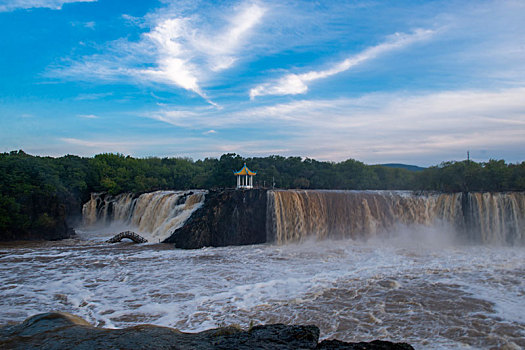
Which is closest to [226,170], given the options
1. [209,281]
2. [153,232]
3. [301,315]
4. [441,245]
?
[153,232]

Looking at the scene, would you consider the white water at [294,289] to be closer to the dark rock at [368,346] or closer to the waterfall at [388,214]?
the waterfall at [388,214]

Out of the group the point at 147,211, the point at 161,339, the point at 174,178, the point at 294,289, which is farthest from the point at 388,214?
the point at 174,178

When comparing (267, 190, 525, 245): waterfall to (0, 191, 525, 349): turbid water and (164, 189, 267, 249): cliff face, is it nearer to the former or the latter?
(0, 191, 525, 349): turbid water

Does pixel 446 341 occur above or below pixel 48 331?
below

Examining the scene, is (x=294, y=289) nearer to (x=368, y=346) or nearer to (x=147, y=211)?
(x=368, y=346)

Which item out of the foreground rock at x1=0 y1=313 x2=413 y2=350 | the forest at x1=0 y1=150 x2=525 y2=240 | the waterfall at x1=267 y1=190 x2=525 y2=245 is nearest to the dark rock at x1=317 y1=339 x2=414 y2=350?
the foreground rock at x1=0 y1=313 x2=413 y2=350

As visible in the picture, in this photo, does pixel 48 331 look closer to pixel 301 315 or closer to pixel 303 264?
pixel 301 315

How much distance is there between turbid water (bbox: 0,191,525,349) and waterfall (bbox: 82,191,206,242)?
0.17 meters

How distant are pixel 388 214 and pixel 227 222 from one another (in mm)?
10554

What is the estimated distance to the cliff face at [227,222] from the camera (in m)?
21.7

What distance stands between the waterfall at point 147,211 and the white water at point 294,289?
4.58 m

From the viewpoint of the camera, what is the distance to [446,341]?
8.17m

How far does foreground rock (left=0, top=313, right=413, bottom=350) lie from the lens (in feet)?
15.7

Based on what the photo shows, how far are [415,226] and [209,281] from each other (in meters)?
15.6
